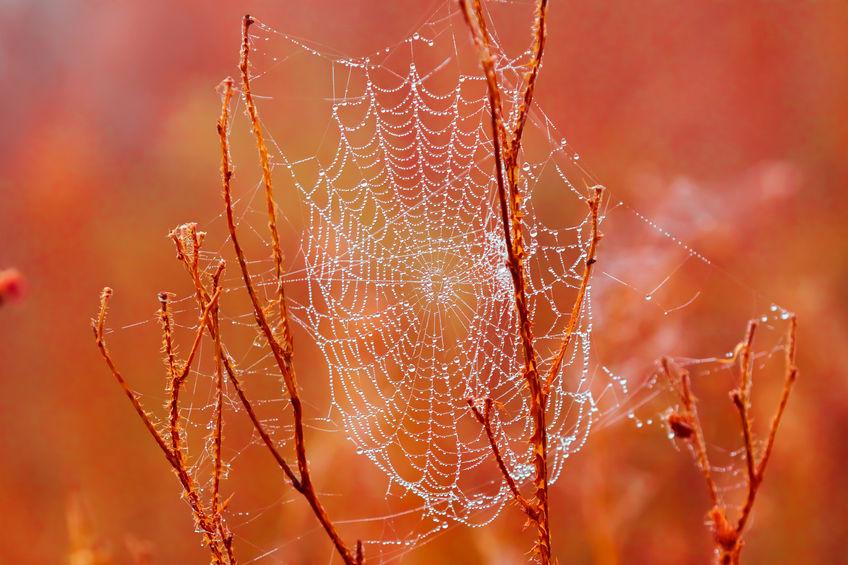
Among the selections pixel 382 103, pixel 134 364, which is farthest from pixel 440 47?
pixel 134 364

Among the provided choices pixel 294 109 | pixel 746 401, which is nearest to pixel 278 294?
pixel 746 401

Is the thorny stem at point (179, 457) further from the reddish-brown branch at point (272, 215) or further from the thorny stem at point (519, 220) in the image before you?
the thorny stem at point (519, 220)

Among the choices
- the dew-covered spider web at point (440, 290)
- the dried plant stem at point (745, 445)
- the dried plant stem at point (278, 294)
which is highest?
the dew-covered spider web at point (440, 290)

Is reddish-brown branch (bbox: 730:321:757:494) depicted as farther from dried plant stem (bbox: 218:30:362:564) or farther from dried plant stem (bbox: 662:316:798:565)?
dried plant stem (bbox: 218:30:362:564)

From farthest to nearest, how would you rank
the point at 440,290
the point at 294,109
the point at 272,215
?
the point at 294,109, the point at 440,290, the point at 272,215

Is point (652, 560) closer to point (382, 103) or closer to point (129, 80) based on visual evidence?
point (382, 103)

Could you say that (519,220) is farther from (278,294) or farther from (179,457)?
(179,457)

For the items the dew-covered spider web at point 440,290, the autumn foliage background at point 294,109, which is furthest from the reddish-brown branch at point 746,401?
the autumn foliage background at point 294,109
